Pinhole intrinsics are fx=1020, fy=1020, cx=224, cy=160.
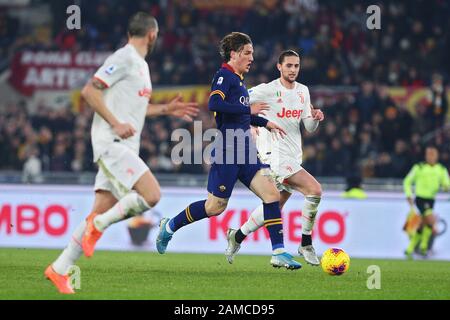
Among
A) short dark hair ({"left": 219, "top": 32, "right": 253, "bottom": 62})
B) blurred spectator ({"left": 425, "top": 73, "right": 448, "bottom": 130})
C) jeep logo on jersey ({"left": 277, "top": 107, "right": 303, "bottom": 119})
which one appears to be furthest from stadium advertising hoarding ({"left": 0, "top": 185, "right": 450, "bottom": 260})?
short dark hair ({"left": 219, "top": 32, "right": 253, "bottom": 62})

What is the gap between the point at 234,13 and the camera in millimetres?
25438

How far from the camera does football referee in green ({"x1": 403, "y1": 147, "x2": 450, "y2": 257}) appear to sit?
17484 mm

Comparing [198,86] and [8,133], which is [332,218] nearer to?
[198,86]

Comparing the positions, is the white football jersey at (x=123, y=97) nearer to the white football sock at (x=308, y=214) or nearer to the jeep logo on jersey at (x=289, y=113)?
the jeep logo on jersey at (x=289, y=113)

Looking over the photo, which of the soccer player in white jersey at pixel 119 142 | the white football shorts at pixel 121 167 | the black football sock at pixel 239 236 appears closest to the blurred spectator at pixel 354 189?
the black football sock at pixel 239 236

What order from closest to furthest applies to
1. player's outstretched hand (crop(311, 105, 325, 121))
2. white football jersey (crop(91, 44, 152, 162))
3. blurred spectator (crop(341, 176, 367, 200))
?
white football jersey (crop(91, 44, 152, 162)) < player's outstretched hand (crop(311, 105, 325, 121)) < blurred spectator (crop(341, 176, 367, 200))

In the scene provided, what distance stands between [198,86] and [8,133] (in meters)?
4.29

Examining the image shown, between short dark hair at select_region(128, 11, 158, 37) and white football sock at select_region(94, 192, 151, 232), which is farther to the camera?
short dark hair at select_region(128, 11, 158, 37)

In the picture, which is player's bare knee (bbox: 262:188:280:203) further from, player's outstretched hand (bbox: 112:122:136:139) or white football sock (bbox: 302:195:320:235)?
player's outstretched hand (bbox: 112:122:136:139)

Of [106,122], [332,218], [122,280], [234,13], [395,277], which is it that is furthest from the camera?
[234,13]

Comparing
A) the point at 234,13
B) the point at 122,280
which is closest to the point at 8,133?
the point at 234,13

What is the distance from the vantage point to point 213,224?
17.5 metres

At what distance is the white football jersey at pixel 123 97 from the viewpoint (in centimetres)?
848

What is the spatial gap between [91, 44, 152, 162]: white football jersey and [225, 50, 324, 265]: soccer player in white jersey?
326cm
